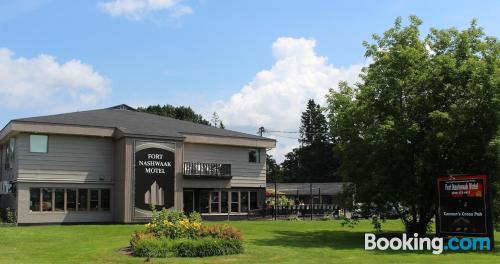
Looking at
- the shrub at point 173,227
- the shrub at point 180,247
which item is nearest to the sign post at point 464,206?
the shrub at point 180,247

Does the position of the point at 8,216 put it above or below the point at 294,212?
above

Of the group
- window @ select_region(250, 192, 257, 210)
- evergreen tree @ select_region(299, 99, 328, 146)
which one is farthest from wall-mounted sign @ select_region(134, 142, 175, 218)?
evergreen tree @ select_region(299, 99, 328, 146)

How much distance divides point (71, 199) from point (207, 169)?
9065 millimetres

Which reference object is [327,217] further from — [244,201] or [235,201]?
[235,201]

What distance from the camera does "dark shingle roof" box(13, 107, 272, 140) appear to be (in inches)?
1396

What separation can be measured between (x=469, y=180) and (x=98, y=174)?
915 inches

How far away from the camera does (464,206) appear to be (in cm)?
2034

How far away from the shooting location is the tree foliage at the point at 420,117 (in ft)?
71.6

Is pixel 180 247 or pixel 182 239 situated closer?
pixel 180 247

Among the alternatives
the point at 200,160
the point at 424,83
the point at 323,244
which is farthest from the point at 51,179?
the point at 424,83

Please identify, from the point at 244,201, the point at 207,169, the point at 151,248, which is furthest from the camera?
the point at 244,201

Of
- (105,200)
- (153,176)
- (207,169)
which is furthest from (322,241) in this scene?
(105,200)

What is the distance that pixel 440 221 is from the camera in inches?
828

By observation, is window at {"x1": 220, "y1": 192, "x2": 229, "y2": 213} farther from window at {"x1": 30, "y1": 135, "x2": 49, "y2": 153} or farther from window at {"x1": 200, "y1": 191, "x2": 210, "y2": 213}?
window at {"x1": 30, "y1": 135, "x2": 49, "y2": 153}
